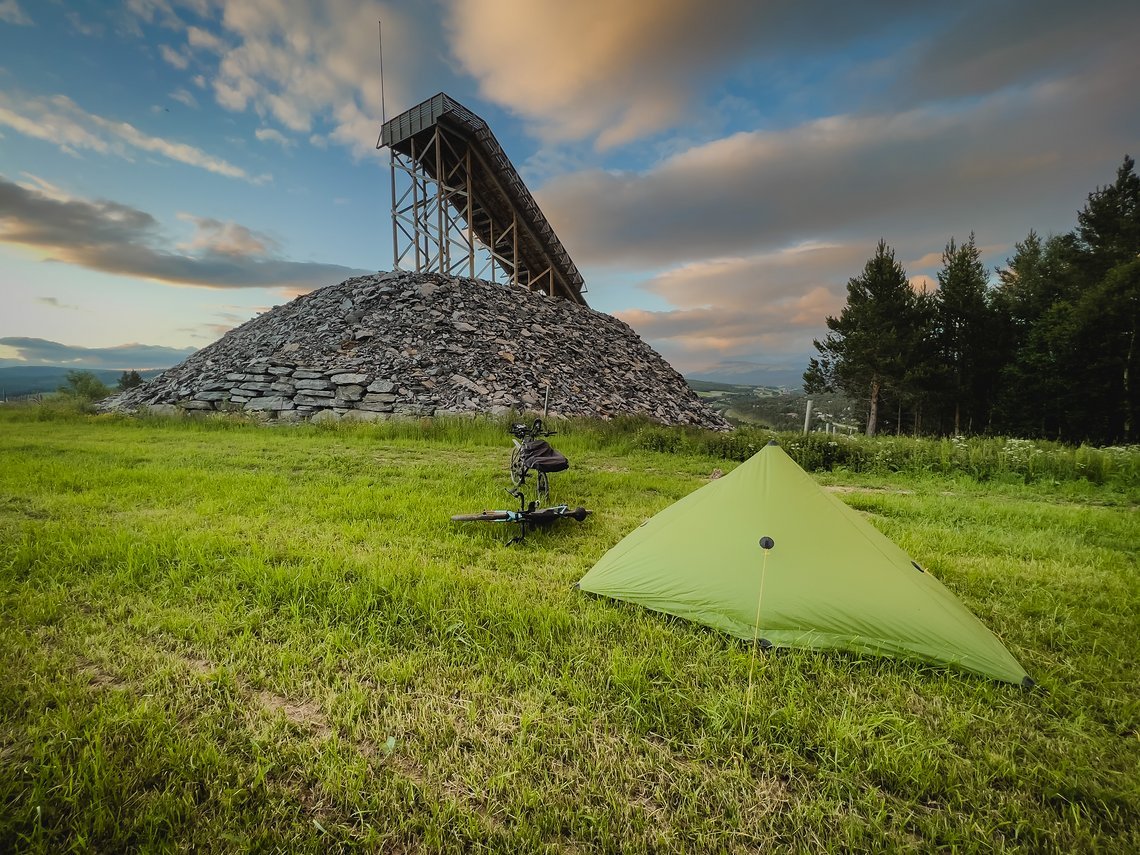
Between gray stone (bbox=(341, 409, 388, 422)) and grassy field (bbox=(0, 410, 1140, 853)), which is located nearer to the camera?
grassy field (bbox=(0, 410, 1140, 853))

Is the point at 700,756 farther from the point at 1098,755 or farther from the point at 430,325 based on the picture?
the point at 430,325

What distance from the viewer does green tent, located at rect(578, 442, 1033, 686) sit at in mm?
2963

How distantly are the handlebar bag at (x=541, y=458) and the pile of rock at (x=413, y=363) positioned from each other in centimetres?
1121

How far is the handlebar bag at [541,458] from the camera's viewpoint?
5.16 meters

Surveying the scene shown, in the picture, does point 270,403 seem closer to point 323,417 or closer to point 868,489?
point 323,417

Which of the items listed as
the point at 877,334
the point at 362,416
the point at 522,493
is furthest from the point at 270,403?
the point at 877,334

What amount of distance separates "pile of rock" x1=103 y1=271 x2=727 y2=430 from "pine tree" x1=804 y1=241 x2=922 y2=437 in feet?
49.1

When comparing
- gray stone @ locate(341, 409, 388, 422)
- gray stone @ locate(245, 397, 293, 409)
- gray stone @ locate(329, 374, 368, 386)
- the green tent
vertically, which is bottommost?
the green tent

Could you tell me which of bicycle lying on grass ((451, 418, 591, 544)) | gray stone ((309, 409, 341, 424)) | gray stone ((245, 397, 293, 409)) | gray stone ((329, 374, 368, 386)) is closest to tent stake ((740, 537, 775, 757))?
bicycle lying on grass ((451, 418, 591, 544))

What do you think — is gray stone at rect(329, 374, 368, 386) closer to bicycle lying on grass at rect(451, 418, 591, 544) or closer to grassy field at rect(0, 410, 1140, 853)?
grassy field at rect(0, 410, 1140, 853)

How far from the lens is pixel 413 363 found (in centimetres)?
1852

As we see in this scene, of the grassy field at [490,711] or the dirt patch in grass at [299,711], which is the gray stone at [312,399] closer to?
the grassy field at [490,711]

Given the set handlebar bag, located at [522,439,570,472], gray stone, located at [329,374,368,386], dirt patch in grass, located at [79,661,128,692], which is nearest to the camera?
dirt patch in grass, located at [79,661,128,692]

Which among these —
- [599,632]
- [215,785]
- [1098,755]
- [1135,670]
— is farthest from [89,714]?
[1135,670]
